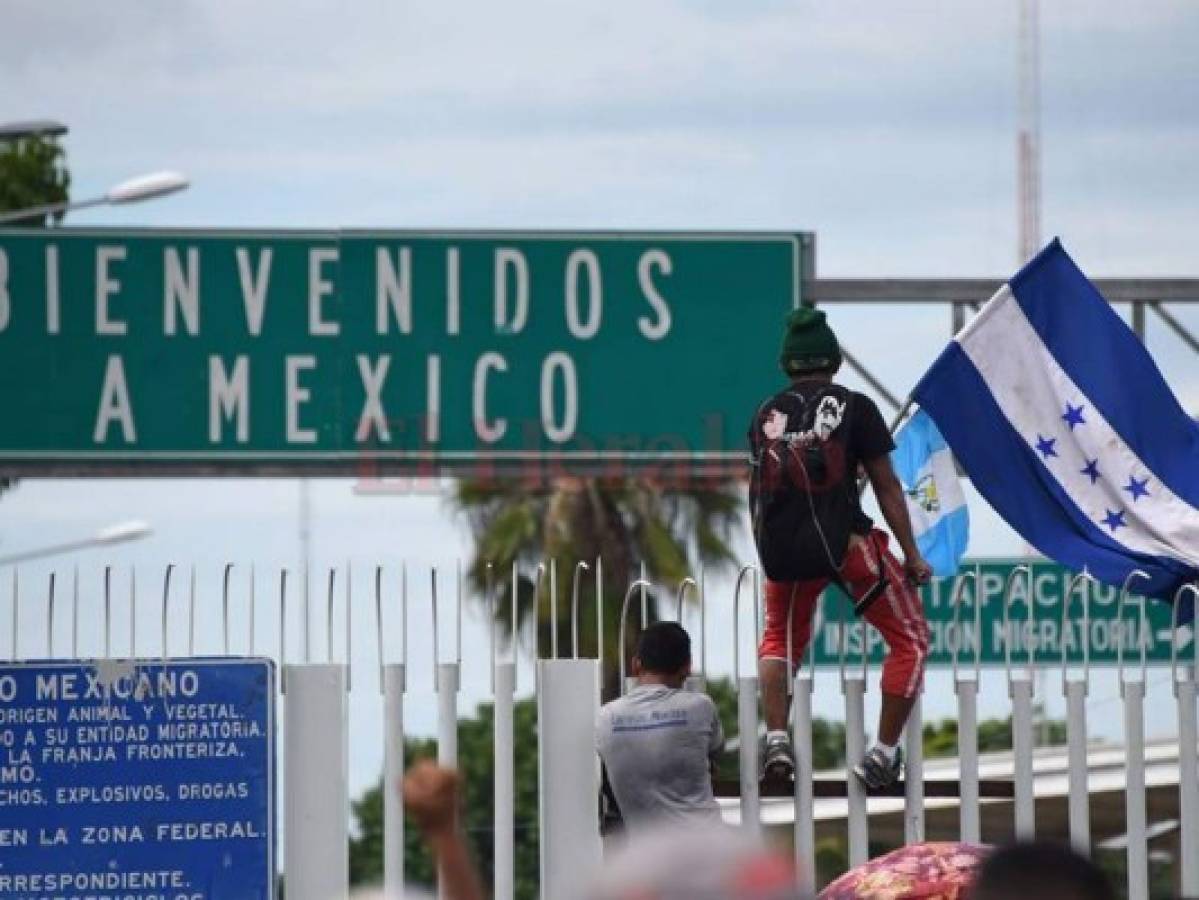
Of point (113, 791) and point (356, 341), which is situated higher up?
point (356, 341)

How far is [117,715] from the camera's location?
33.2 ft

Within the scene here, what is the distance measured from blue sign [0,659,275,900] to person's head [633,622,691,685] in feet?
4.10

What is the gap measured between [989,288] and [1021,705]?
14.0ft

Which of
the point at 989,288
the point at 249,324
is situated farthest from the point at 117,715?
the point at 989,288

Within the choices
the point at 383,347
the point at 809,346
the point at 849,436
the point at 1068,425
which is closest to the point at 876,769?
the point at 849,436

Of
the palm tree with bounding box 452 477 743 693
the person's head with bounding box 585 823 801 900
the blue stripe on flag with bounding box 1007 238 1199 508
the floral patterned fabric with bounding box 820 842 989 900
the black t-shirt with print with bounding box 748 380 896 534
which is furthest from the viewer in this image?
the palm tree with bounding box 452 477 743 693

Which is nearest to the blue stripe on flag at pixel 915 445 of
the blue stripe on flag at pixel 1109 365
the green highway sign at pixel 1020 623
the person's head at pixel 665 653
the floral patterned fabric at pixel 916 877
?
the blue stripe on flag at pixel 1109 365

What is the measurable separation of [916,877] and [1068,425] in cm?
384

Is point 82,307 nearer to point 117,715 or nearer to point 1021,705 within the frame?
point 117,715

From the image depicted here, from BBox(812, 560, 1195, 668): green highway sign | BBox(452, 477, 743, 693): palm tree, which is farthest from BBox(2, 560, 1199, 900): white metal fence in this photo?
BBox(452, 477, 743, 693): palm tree

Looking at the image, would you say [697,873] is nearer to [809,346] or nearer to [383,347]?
[809,346]

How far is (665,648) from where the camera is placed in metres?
9.76

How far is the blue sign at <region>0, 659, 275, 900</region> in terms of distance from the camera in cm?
1006

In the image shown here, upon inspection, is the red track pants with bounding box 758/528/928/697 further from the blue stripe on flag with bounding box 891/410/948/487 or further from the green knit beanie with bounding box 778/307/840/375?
the blue stripe on flag with bounding box 891/410/948/487
